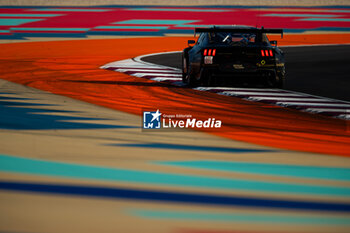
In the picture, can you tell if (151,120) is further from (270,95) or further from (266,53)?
(266,53)

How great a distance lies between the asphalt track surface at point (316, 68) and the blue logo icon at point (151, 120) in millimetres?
4007

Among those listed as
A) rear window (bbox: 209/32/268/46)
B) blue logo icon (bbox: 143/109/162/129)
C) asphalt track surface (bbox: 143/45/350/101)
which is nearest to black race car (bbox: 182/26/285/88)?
rear window (bbox: 209/32/268/46)

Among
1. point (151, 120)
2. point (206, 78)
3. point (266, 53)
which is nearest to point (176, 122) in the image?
point (151, 120)

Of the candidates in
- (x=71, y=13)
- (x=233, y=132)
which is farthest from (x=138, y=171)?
(x=71, y=13)

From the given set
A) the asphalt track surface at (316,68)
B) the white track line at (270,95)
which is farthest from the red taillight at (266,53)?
the asphalt track surface at (316,68)

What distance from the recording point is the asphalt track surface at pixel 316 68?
574 inches

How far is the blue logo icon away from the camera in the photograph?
964 cm

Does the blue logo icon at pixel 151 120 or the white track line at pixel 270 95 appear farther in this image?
the white track line at pixel 270 95

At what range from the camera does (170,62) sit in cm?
2158

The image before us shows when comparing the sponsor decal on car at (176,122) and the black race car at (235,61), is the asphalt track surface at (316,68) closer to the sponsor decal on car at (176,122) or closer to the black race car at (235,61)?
the black race car at (235,61)

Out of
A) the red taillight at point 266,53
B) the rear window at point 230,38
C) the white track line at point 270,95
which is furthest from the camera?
the rear window at point 230,38

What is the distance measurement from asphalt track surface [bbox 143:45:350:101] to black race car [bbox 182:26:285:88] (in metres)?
0.80

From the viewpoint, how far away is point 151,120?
390 inches

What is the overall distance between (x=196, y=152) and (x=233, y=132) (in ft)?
4.76
